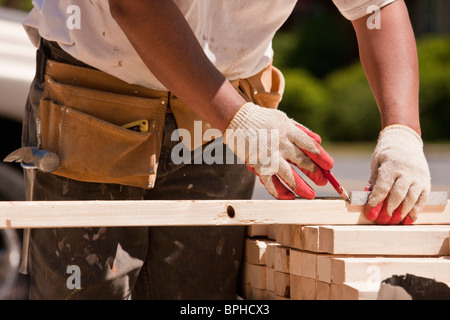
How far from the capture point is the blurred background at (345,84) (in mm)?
16828

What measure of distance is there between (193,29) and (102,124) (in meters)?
0.47

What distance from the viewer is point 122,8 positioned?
1977 mm

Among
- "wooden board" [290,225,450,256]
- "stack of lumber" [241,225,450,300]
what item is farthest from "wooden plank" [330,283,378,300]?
"wooden board" [290,225,450,256]

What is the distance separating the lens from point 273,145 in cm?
211

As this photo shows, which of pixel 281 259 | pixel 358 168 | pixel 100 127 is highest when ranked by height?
pixel 358 168

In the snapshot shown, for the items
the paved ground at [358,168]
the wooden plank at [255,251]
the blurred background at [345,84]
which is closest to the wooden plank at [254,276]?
the wooden plank at [255,251]

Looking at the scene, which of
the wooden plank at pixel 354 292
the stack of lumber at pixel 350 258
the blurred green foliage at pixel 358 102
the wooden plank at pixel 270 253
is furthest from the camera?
the blurred green foliage at pixel 358 102

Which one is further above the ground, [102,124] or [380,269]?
[102,124]

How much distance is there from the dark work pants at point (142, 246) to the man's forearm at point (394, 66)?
0.62 m

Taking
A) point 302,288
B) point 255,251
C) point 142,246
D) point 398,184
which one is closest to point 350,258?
point 302,288

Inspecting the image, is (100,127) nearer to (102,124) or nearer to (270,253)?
(102,124)

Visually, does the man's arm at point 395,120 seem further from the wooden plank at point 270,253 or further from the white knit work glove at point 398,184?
the wooden plank at point 270,253

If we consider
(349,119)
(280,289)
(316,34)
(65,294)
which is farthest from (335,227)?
(316,34)

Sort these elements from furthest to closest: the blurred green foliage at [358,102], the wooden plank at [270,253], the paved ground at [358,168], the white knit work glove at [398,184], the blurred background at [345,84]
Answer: the blurred green foliage at [358,102] → the blurred background at [345,84] → the paved ground at [358,168] → the wooden plank at [270,253] → the white knit work glove at [398,184]
